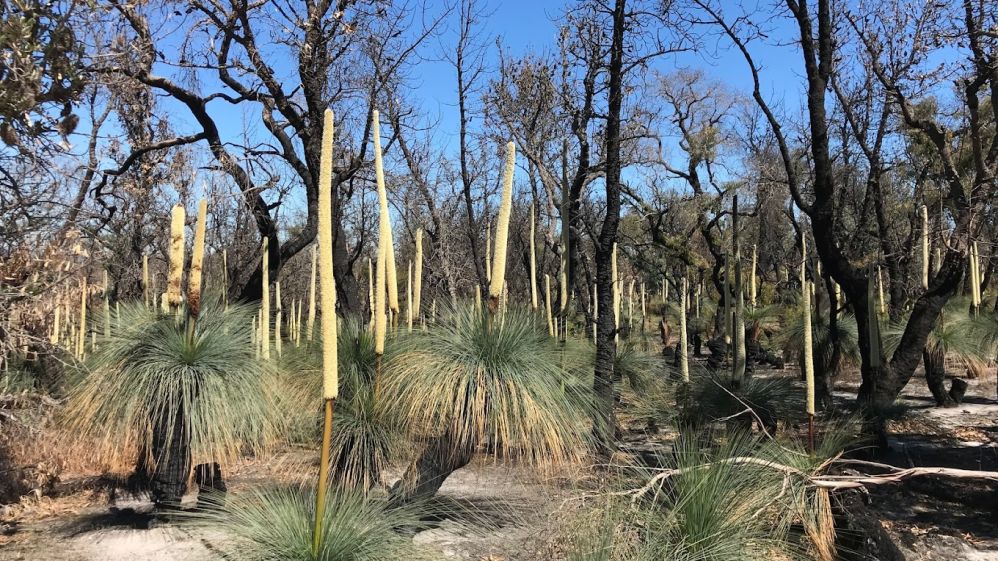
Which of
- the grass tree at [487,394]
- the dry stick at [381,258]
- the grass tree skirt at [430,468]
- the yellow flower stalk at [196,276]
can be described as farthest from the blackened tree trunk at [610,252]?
the yellow flower stalk at [196,276]

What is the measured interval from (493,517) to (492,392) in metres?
1.61

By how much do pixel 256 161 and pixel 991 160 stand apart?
10560 millimetres

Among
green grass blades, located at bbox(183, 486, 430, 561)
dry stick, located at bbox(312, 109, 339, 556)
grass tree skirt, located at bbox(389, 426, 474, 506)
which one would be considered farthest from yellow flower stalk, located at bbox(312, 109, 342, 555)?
grass tree skirt, located at bbox(389, 426, 474, 506)

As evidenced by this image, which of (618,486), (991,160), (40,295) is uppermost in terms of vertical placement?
(991,160)

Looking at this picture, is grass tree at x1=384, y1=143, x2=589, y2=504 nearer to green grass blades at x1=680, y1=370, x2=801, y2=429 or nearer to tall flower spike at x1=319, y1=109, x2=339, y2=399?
tall flower spike at x1=319, y1=109, x2=339, y2=399

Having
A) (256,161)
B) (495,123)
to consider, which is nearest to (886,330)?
(495,123)

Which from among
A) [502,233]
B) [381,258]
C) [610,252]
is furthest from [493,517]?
[610,252]

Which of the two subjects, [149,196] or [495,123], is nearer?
[149,196]

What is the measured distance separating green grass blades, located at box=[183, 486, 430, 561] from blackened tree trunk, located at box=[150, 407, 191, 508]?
1722 millimetres

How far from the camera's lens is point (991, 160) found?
7.69 m

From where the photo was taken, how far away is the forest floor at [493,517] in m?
4.71

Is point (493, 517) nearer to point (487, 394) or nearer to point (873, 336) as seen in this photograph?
point (487, 394)

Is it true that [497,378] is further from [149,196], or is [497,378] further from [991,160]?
[149,196]

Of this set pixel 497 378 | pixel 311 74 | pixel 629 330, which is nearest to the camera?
pixel 497 378
